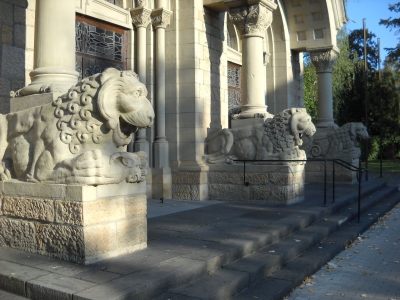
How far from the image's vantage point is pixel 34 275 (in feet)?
12.0

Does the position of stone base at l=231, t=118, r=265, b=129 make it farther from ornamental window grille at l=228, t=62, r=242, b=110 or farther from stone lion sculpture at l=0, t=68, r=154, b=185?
stone lion sculpture at l=0, t=68, r=154, b=185

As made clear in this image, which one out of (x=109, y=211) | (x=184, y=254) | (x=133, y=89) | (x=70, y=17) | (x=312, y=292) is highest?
(x=70, y=17)

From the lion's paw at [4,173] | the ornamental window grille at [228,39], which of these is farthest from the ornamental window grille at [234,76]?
the lion's paw at [4,173]

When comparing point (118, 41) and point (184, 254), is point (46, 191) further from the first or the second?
point (118, 41)

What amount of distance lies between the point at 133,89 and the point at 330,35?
10.4 metres

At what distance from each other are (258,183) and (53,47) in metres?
4.78

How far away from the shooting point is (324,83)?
13.7 m

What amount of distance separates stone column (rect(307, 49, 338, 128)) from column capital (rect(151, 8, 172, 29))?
6.09 m

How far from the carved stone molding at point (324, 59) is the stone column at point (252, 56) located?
4.49 m

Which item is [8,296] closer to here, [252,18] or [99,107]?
[99,107]

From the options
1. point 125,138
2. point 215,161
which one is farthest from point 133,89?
point 215,161

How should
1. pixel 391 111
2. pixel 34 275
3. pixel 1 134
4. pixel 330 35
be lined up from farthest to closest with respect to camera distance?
pixel 391 111, pixel 330 35, pixel 1 134, pixel 34 275

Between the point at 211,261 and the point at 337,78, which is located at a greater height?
the point at 337,78

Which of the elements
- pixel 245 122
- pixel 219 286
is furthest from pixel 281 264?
pixel 245 122
